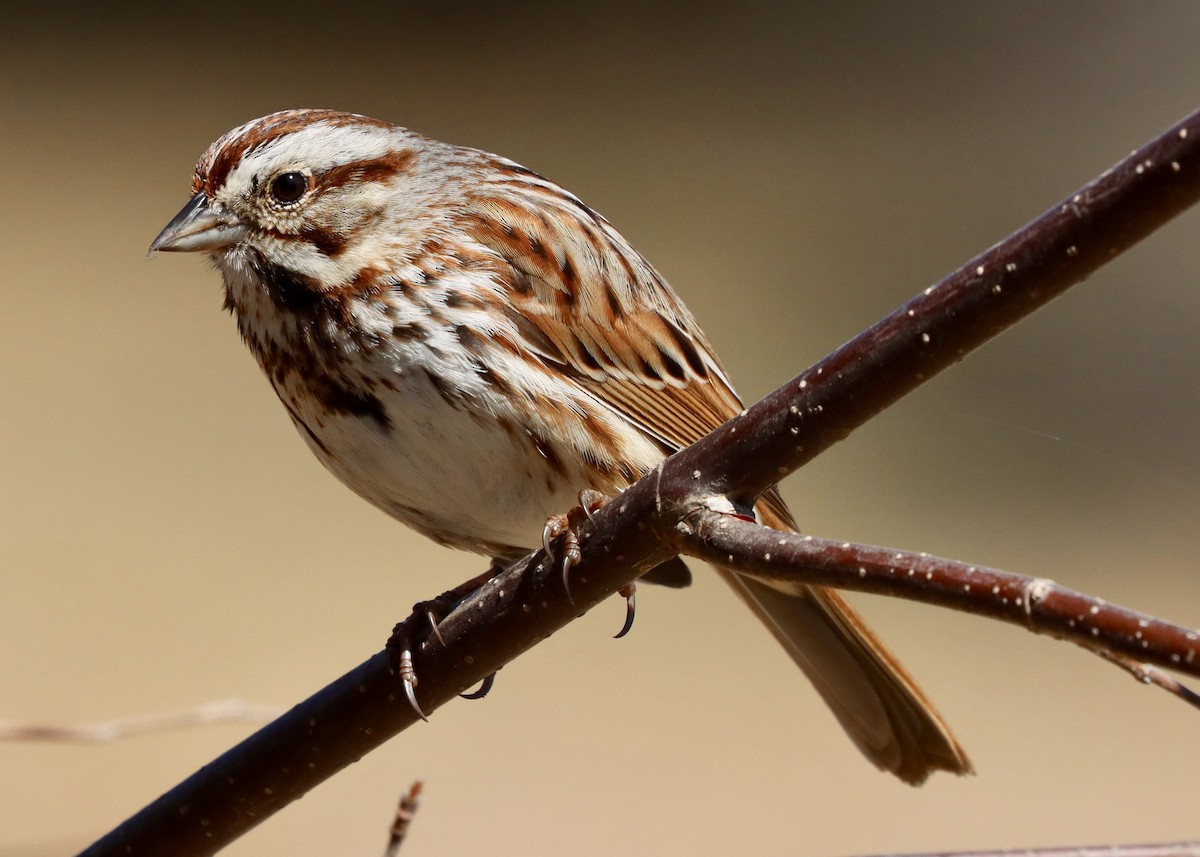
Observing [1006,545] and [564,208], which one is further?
[1006,545]

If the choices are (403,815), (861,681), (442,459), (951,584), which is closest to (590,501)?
(442,459)

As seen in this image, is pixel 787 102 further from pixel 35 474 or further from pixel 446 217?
pixel 446 217

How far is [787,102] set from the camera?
6527 mm

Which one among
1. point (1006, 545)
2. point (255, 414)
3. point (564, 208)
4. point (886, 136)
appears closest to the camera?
point (564, 208)

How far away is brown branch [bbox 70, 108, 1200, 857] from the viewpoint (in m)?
0.97

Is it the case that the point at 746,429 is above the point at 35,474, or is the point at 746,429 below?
below

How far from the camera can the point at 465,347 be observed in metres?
1.63

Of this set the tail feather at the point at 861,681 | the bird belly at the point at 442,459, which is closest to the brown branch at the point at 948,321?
the bird belly at the point at 442,459

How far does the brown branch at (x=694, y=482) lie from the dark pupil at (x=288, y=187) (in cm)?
58

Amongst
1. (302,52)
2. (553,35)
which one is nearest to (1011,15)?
(553,35)

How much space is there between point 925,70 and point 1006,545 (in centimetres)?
269

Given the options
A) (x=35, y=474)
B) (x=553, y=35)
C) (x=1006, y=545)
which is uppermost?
(x=553, y=35)

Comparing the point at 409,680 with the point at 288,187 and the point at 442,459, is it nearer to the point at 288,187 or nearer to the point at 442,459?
the point at 442,459

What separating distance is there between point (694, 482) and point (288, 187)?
0.79m
